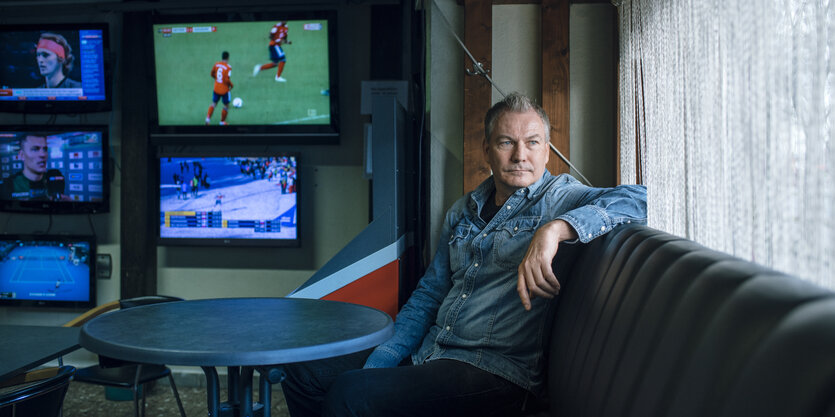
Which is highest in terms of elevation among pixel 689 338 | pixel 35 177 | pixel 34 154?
pixel 34 154

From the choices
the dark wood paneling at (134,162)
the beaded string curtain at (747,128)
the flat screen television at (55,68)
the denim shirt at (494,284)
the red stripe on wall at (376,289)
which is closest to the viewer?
the beaded string curtain at (747,128)

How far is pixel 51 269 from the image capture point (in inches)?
137

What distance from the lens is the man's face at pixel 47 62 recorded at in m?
3.31

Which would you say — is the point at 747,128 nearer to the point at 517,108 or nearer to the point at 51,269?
the point at 517,108

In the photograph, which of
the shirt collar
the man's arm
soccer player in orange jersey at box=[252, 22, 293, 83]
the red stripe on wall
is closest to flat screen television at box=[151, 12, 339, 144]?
soccer player in orange jersey at box=[252, 22, 293, 83]

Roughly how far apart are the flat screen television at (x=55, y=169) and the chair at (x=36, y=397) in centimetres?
215

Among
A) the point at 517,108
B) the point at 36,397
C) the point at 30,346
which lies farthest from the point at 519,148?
the point at 30,346

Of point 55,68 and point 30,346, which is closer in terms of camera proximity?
point 30,346

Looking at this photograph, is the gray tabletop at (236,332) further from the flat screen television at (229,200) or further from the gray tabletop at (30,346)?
the flat screen television at (229,200)

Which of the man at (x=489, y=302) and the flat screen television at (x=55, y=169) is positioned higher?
the flat screen television at (x=55, y=169)

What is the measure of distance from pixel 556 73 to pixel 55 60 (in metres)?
3.04

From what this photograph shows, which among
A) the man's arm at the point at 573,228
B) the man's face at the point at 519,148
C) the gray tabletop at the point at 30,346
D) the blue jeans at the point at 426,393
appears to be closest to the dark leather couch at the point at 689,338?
the man's arm at the point at 573,228

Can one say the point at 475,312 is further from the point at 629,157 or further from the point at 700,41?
the point at 700,41

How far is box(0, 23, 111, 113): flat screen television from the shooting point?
3.28 m
